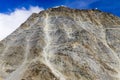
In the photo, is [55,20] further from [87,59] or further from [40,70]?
[40,70]

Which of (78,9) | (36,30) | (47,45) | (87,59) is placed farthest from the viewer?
(78,9)

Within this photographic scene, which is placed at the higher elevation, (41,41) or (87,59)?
(41,41)

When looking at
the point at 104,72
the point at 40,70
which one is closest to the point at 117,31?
the point at 104,72

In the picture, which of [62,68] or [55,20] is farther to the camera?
[55,20]

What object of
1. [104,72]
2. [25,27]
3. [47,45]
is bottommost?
[104,72]

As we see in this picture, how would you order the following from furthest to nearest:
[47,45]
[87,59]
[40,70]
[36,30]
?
[36,30]
[47,45]
[87,59]
[40,70]

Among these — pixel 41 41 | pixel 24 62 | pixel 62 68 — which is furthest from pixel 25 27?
pixel 62 68
